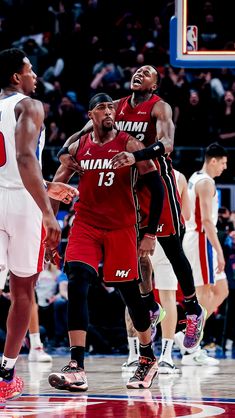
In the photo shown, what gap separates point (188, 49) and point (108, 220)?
2.30 m

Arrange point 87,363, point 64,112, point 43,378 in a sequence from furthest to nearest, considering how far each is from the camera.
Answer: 1. point 64,112
2. point 87,363
3. point 43,378

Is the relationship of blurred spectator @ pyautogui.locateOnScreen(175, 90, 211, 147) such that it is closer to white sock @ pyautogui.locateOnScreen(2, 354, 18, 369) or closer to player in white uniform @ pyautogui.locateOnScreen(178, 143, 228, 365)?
player in white uniform @ pyautogui.locateOnScreen(178, 143, 228, 365)

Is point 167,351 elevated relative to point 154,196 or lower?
lower

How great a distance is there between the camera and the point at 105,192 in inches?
277

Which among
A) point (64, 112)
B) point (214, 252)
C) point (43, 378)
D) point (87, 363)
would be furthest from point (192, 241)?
point (64, 112)

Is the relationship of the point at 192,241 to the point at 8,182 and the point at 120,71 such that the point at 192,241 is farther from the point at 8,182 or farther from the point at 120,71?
the point at 120,71

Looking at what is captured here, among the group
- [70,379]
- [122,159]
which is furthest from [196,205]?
[70,379]

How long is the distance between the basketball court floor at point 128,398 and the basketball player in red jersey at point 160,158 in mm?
641

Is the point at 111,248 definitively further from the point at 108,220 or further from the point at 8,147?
the point at 8,147

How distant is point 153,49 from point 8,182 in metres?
12.3

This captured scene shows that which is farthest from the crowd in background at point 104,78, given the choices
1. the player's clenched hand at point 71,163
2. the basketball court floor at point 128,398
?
the player's clenched hand at point 71,163

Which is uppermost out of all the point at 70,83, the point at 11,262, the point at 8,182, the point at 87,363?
the point at 70,83

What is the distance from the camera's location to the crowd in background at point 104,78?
1255 centimetres

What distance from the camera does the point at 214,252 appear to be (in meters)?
10.7
